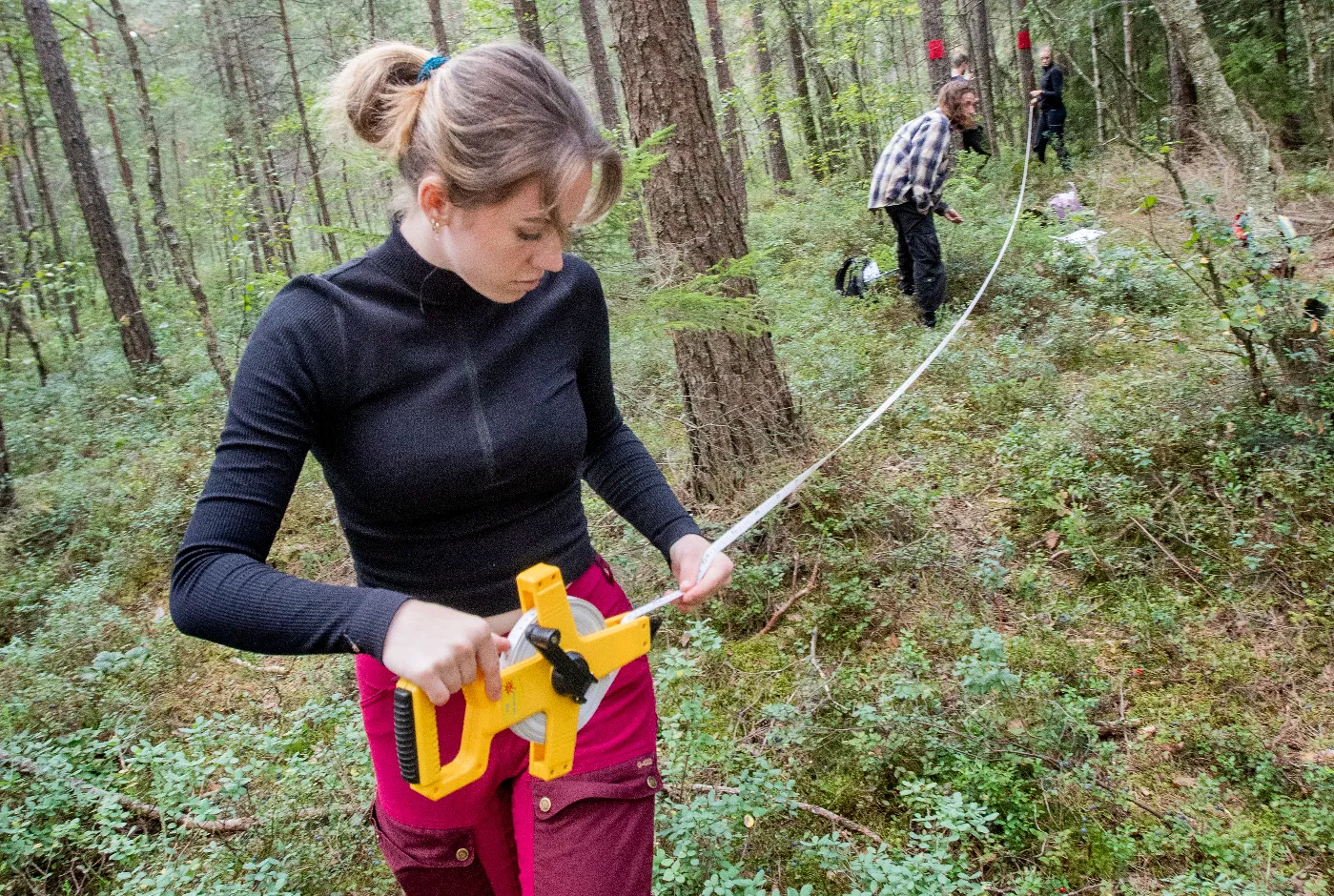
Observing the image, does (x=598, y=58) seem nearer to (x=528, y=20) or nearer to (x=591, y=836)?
(x=528, y=20)

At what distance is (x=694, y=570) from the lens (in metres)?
1.79

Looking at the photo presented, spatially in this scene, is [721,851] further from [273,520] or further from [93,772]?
[93,772]

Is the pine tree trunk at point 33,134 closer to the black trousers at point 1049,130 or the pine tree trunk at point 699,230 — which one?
the pine tree trunk at point 699,230

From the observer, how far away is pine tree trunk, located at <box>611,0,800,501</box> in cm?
439

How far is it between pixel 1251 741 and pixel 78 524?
335 inches

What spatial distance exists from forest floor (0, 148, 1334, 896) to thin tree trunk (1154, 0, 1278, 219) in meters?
0.80

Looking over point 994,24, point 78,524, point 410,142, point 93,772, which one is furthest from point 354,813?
point 994,24

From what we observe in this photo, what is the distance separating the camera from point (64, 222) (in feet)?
64.9

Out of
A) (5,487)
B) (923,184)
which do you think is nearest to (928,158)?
(923,184)

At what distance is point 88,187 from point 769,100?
34.5 ft

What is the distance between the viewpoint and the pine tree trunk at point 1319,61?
8547mm

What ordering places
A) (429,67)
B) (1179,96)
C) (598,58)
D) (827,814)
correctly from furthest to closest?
(598,58)
(1179,96)
(827,814)
(429,67)

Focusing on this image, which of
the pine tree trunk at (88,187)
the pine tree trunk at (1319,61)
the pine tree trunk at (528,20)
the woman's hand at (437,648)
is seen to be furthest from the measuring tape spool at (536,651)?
the pine tree trunk at (88,187)

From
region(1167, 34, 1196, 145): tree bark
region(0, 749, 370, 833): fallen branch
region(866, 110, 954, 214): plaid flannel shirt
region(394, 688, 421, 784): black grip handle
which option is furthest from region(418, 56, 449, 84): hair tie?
region(1167, 34, 1196, 145): tree bark
